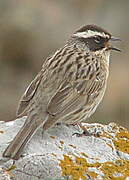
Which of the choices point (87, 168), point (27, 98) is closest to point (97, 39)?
point (27, 98)

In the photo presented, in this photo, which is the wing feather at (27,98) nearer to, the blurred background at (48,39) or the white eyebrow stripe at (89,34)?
the white eyebrow stripe at (89,34)

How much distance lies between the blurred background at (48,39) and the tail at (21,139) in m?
6.65

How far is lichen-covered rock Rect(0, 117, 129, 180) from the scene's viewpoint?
9820 mm

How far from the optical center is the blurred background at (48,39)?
18453 mm

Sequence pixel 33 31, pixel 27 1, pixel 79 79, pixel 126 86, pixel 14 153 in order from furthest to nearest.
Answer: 1. pixel 27 1
2. pixel 33 31
3. pixel 126 86
4. pixel 79 79
5. pixel 14 153

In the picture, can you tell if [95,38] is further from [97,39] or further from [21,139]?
[21,139]

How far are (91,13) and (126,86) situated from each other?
3.69 meters

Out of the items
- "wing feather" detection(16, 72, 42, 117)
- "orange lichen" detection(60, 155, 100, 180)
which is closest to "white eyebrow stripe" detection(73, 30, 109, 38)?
"wing feather" detection(16, 72, 42, 117)

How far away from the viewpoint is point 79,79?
1159 centimetres

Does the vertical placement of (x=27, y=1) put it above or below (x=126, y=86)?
above

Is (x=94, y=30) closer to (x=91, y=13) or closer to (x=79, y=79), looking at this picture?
(x=79, y=79)

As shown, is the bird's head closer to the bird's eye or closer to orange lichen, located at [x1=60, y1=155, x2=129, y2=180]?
the bird's eye

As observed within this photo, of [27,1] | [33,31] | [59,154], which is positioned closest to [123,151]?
[59,154]

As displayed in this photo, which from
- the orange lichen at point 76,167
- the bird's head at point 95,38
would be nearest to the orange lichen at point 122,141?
the orange lichen at point 76,167
